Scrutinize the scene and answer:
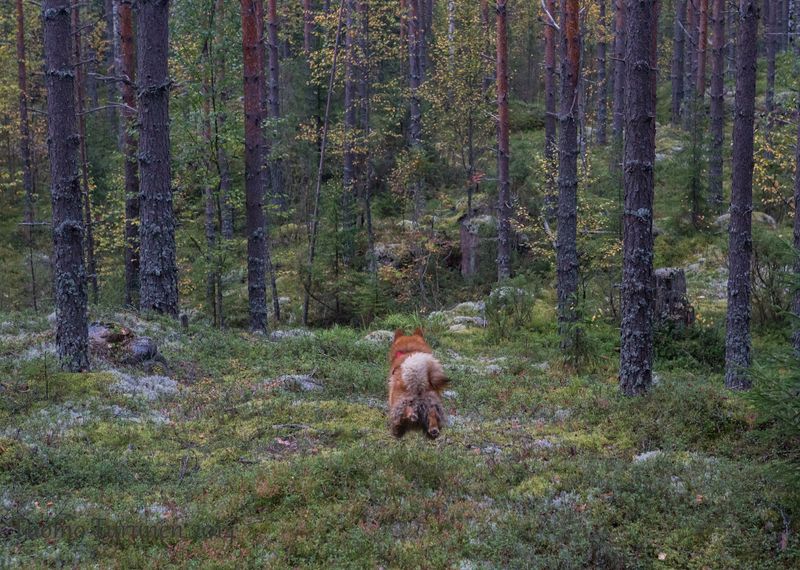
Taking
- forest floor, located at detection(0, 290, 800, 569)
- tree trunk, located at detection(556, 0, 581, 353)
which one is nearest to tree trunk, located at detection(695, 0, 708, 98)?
tree trunk, located at detection(556, 0, 581, 353)

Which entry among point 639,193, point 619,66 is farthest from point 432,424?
point 619,66

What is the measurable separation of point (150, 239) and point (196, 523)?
387 inches

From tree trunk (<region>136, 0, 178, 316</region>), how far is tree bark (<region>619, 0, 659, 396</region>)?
9645 millimetres

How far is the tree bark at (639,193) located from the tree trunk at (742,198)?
2.89 metres

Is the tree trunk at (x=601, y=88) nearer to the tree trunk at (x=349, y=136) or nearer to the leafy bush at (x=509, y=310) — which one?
the tree trunk at (x=349, y=136)

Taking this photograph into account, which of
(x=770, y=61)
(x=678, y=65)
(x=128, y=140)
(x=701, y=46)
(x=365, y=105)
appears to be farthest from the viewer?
(x=678, y=65)

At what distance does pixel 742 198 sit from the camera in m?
12.1

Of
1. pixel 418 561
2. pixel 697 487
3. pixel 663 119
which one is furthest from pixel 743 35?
pixel 663 119

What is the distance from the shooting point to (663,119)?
43.1 meters

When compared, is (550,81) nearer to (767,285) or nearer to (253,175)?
(767,285)

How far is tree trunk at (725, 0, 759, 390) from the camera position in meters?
12.1

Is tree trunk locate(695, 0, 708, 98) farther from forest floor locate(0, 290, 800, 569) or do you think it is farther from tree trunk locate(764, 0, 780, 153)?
forest floor locate(0, 290, 800, 569)

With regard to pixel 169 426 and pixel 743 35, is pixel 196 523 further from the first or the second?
pixel 743 35

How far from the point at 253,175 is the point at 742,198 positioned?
35.5ft
